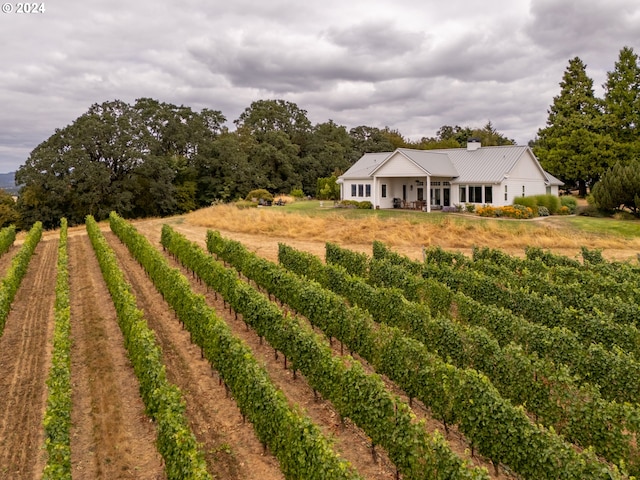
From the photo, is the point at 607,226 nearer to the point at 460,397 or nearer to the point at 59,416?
the point at 460,397

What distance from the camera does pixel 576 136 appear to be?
4575cm

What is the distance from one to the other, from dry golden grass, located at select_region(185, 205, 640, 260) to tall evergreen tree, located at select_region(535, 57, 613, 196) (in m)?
15.4

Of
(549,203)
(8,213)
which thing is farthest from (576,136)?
(8,213)

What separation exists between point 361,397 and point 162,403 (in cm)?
335

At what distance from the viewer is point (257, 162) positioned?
59969mm

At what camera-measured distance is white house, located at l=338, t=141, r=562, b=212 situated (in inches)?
1479

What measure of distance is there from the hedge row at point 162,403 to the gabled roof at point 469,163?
96.6 feet

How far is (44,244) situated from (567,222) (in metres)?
34.5

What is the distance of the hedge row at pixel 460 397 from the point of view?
6730mm

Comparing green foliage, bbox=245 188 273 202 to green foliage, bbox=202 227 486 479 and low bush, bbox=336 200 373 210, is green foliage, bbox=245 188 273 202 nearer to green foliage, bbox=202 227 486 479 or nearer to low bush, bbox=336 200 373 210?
low bush, bbox=336 200 373 210

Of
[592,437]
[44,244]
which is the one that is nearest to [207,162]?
[44,244]

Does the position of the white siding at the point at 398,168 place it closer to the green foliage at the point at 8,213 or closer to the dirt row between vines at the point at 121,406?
the dirt row between vines at the point at 121,406

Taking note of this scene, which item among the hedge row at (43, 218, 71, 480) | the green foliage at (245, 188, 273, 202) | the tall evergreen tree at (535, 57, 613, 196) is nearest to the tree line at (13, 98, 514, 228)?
the green foliage at (245, 188, 273, 202)

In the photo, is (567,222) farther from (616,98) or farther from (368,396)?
(368,396)
